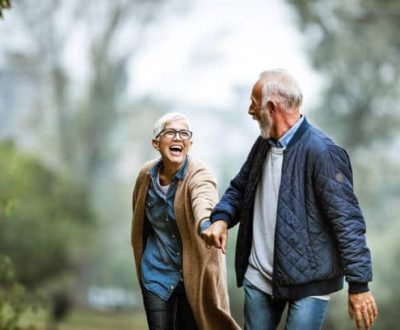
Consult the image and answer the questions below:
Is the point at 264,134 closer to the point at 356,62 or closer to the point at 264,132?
the point at 264,132

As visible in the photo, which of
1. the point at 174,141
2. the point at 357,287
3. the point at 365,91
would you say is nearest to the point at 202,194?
the point at 174,141

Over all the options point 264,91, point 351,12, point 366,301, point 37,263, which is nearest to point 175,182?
point 264,91

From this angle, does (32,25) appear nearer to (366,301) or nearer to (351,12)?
(351,12)

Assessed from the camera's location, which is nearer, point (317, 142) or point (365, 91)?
point (317, 142)

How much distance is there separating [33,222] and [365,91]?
9.49 metres

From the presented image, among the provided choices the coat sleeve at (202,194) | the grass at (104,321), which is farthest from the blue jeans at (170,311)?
the grass at (104,321)

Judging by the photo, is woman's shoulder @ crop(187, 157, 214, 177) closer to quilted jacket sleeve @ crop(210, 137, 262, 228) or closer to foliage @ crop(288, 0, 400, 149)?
quilted jacket sleeve @ crop(210, 137, 262, 228)

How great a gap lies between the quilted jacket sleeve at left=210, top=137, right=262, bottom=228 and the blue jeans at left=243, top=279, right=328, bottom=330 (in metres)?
0.32

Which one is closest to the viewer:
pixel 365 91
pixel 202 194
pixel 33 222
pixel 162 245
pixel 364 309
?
pixel 364 309

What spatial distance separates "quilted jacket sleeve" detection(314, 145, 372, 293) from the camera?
4.22m

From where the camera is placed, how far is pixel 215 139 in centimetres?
3325

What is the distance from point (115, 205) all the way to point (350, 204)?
103ft

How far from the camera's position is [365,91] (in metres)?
Result: 26.6

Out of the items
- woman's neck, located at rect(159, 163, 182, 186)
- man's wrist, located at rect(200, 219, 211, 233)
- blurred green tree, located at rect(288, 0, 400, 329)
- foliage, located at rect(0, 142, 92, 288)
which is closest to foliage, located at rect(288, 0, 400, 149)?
blurred green tree, located at rect(288, 0, 400, 329)
